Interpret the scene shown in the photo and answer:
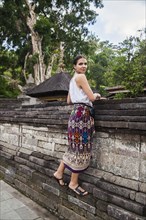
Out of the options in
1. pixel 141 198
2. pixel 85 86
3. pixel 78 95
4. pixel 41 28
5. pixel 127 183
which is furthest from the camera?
pixel 41 28

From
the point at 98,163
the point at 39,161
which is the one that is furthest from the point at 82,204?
the point at 39,161

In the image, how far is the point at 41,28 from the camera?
17375 mm

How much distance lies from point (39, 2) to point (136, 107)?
1786 centimetres

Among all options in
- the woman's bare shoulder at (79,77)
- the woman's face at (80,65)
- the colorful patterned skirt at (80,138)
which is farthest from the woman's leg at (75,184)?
the woman's face at (80,65)

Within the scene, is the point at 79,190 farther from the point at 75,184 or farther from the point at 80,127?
the point at 80,127

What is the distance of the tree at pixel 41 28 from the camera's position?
693 inches

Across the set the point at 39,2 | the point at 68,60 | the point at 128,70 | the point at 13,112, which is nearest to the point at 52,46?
the point at 68,60

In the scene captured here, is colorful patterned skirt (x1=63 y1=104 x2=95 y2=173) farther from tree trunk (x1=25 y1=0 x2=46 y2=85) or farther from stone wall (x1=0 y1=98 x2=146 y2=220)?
tree trunk (x1=25 y1=0 x2=46 y2=85)

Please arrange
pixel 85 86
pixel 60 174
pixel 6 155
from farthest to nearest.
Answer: pixel 6 155, pixel 60 174, pixel 85 86

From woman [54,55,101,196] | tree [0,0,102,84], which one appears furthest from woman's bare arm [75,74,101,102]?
tree [0,0,102,84]

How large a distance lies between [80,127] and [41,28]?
1566 centimetres

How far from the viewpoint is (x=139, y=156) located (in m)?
2.80

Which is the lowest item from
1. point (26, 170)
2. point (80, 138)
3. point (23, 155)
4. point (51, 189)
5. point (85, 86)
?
point (51, 189)

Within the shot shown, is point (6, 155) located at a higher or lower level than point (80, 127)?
lower
